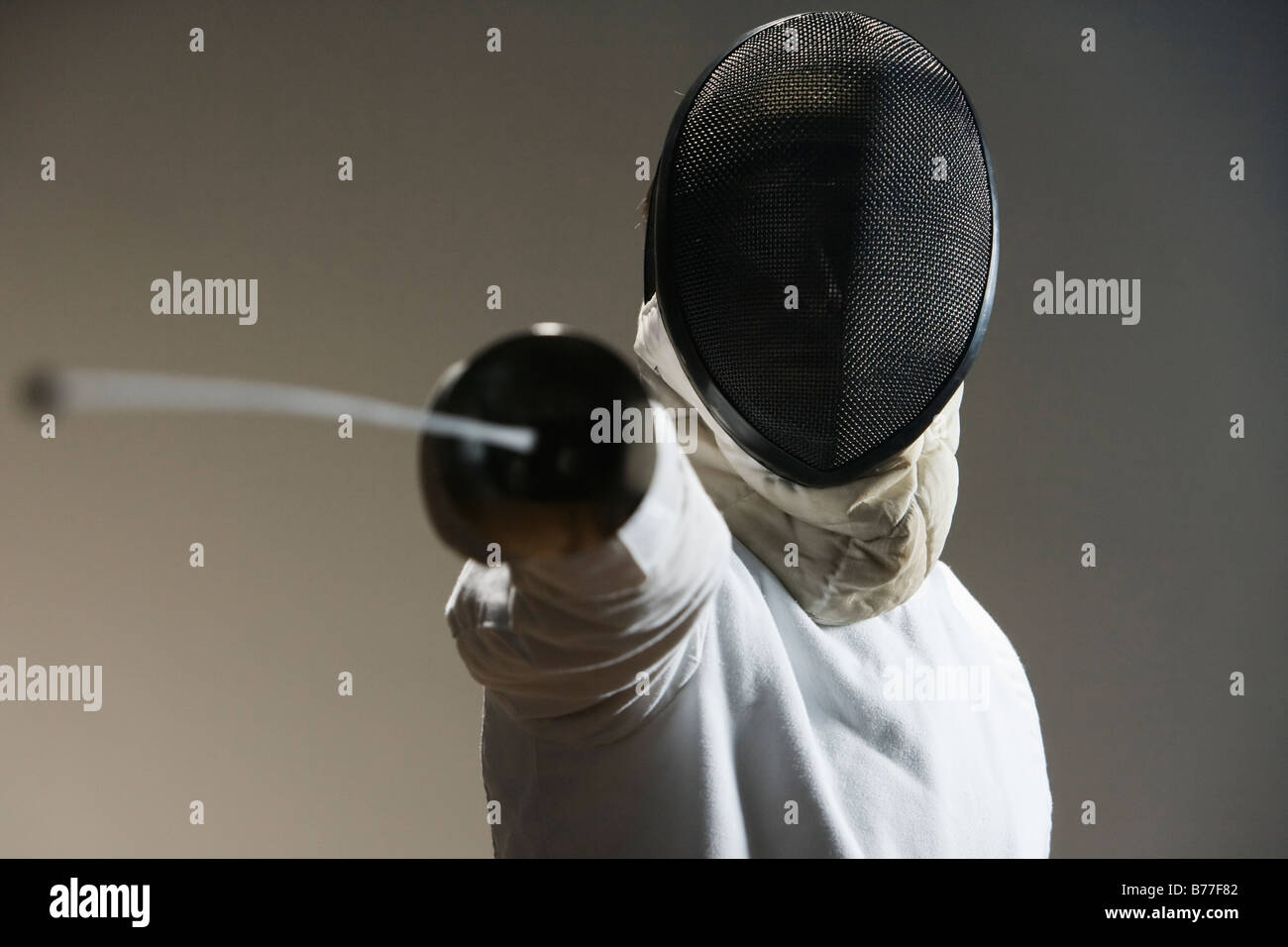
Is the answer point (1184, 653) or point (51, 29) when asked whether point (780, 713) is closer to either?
point (1184, 653)

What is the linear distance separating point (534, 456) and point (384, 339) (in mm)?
2185

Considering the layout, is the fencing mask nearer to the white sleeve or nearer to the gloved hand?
the white sleeve

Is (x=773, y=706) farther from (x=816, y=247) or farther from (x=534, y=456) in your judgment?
(x=534, y=456)

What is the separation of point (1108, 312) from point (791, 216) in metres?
2.17

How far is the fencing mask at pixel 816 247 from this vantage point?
648 millimetres

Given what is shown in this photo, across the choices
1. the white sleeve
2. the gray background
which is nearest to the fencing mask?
the white sleeve

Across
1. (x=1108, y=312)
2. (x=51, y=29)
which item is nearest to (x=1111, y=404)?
(x=1108, y=312)

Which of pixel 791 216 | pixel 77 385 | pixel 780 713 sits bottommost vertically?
pixel 780 713

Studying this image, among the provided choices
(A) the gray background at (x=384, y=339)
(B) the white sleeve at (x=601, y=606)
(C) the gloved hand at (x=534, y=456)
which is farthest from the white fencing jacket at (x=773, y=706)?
(A) the gray background at (x=384, y=339)

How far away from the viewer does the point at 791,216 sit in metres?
0.64

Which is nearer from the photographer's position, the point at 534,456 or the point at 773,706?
the point at 534,456

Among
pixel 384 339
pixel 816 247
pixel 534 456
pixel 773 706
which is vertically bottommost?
pixel 773 706

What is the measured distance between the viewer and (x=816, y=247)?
0.64 metres

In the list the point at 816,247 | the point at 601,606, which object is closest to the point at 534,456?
the point at 601,606
